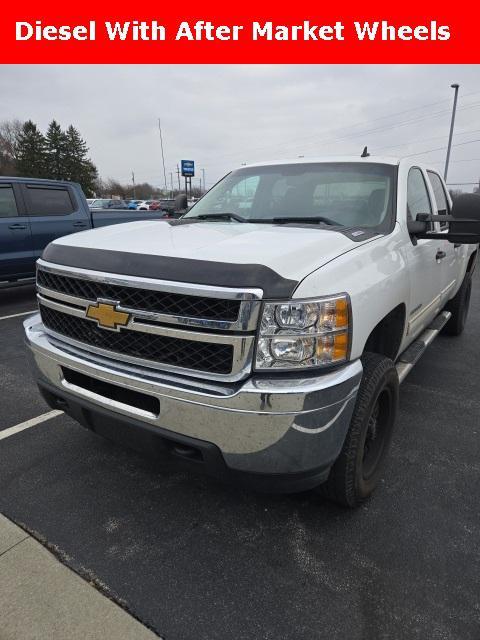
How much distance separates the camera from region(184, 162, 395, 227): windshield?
2.82 metres

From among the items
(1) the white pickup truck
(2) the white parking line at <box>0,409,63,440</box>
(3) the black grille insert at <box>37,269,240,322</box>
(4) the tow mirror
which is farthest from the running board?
(2) the white parking line at <box>0,409,63,440</box>

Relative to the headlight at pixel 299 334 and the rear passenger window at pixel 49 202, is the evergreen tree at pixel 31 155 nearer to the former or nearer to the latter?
the rear passenger window at pixel 49 202

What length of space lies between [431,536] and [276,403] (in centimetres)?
122

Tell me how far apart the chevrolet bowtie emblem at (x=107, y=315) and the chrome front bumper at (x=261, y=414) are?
22 cm

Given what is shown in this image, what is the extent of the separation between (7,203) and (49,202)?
0.71 meters

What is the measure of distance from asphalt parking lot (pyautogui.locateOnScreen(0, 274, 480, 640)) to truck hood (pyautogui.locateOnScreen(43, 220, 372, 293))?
1.30 metres

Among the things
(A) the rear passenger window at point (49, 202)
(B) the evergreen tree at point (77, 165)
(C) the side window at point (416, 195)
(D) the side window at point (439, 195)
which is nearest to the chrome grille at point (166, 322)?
(C) the side window at point (416, 195)

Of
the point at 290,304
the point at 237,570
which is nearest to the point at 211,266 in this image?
the point at 290,304

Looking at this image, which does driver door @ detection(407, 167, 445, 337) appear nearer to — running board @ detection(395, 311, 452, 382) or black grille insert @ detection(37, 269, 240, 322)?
running board @ detection(395, 311, 452, 382)

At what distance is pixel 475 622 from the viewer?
1713 mm

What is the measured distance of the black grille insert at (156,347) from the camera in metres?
1.77

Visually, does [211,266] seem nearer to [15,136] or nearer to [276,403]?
[276,403]

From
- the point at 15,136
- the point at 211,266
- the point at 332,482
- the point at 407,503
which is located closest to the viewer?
the point at 211,266

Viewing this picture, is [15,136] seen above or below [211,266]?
above
